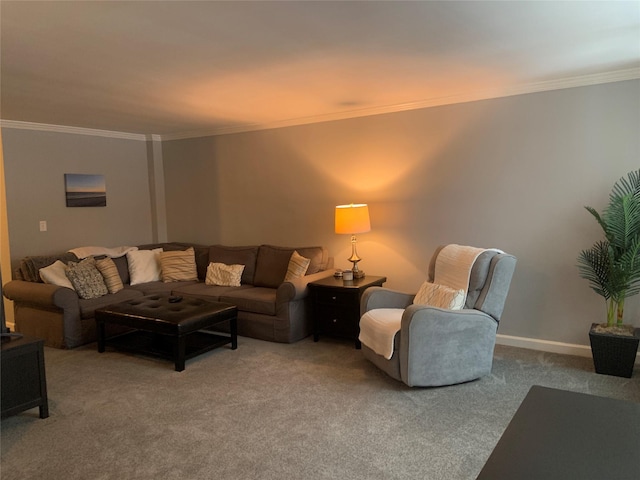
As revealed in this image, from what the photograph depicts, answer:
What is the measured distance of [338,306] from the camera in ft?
14.6

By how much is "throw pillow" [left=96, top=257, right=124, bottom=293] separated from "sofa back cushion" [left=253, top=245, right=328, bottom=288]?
1.47m

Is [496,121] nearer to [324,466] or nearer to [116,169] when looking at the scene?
[324,466]

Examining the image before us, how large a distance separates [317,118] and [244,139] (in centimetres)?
111

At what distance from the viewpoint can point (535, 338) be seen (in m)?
4.18

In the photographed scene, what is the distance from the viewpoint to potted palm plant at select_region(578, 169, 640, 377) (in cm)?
341

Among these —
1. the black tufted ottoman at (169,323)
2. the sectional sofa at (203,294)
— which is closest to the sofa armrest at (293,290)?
the sectional sofa at (203,294)

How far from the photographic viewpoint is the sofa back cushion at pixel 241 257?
17.8 ft

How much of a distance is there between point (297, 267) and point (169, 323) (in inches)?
58.2

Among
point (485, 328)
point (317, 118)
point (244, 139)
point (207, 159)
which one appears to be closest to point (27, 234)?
point (207, 159)

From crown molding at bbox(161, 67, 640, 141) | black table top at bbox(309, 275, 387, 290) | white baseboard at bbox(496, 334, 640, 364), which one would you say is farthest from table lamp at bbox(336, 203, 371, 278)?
white baseboard at bbox(496, 334, 640, 364)

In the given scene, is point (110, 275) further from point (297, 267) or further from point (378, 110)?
point (378, 110)

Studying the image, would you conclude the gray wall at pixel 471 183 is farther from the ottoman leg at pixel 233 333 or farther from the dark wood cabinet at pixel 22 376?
the dark wood cabinet at pixel 22 376

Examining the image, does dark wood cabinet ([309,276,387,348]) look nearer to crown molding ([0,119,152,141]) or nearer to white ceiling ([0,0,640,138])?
white ceiling ([0,0,640,138])

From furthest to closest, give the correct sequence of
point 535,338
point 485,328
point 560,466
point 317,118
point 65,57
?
point 317,118
point 535,338
point 485,328
point 65,57
point 560,466
